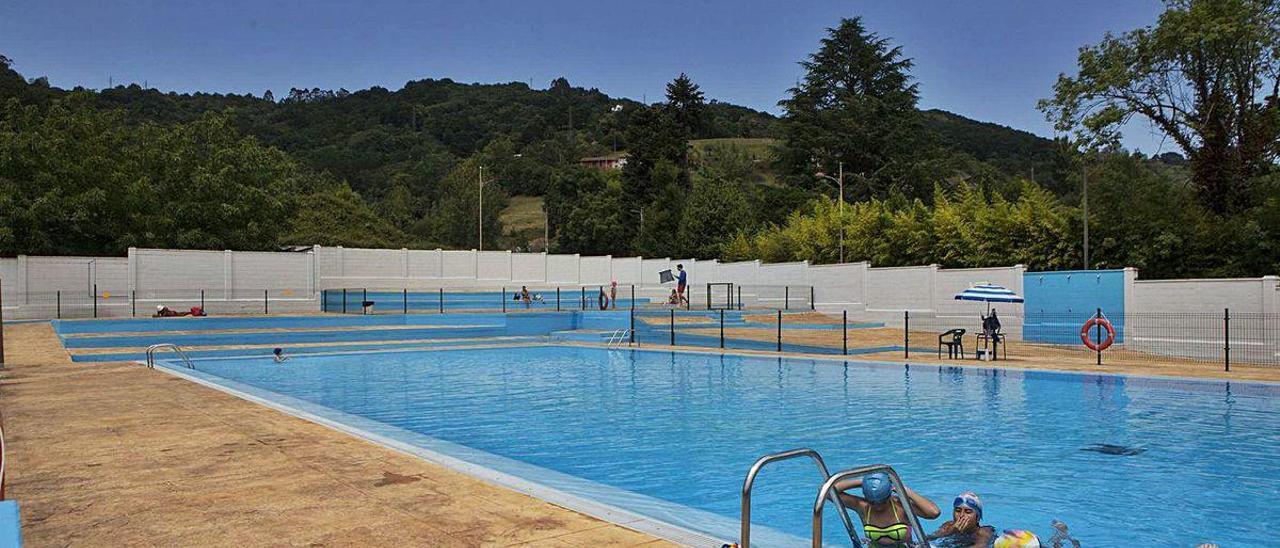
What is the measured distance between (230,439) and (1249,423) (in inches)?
508

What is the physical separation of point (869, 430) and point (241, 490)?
8.40m

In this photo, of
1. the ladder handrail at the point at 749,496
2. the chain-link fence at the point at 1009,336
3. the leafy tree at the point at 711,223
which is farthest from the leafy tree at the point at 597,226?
the ladder handrail at the point at 749,496

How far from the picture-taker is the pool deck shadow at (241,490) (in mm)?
5383

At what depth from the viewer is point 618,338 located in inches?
1104

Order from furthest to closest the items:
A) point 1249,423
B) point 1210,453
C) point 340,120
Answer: point 340,120 → point 1249,423 → point 1210,453

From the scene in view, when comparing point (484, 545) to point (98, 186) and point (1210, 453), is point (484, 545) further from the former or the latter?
point (98, 186)

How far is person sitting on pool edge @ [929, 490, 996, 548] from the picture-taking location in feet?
18.2

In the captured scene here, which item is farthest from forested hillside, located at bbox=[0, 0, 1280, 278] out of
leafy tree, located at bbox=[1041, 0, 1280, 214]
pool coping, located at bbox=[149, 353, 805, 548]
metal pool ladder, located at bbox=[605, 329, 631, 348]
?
pool coping, located at bbox=[149, 353, 805, 548]

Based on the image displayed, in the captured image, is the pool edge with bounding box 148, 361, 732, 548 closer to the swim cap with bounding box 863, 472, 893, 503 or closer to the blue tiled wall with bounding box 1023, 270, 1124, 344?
the swim cap with bounding box 863, 472, 893, 503

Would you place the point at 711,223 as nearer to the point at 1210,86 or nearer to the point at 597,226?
the point at 597,226

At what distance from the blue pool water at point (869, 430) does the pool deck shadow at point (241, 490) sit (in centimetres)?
150

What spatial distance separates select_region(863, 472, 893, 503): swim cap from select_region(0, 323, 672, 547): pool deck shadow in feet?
3.97

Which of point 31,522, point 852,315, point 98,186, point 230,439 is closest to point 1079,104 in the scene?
point 852,315

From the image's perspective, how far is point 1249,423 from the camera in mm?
12445
